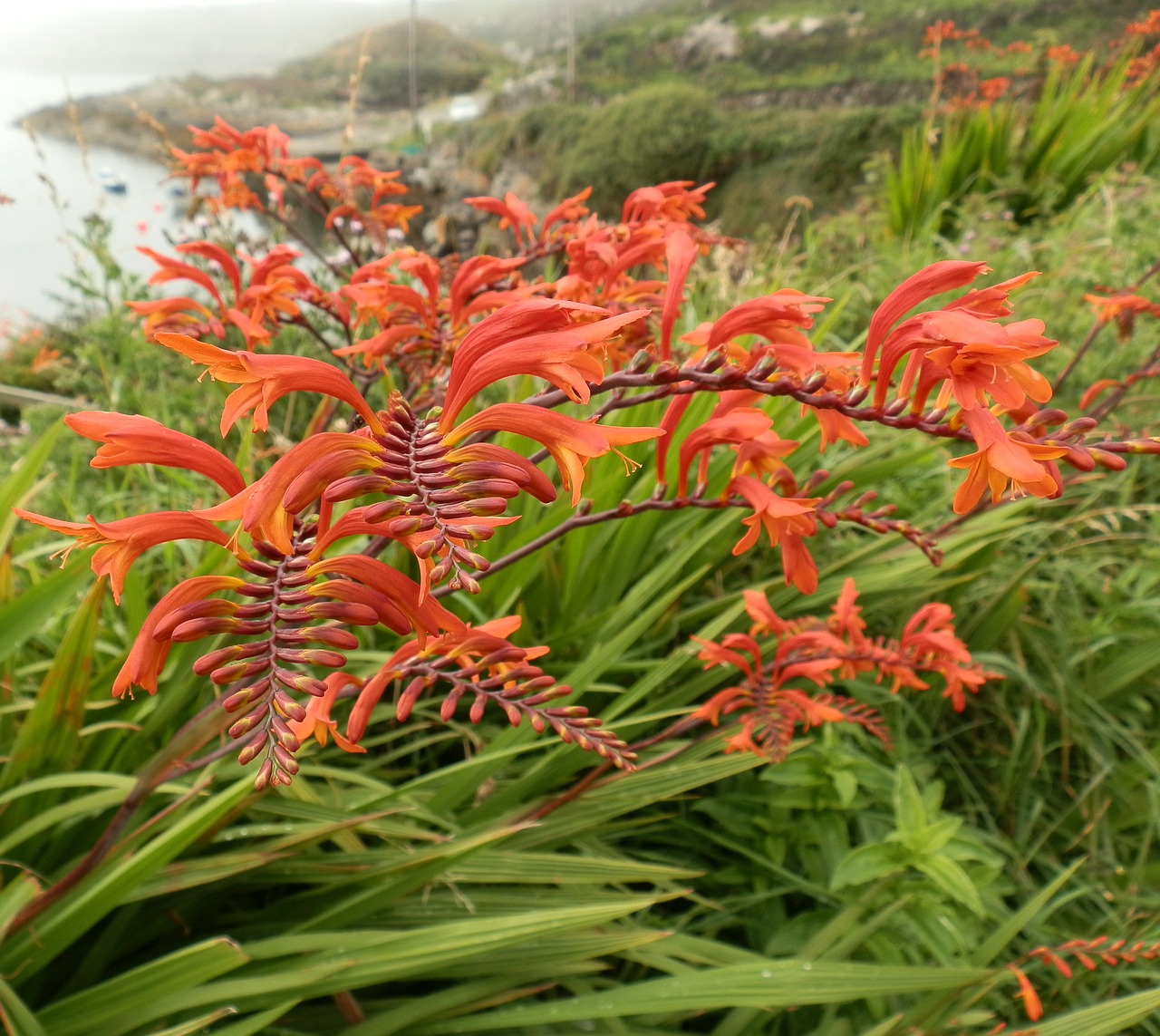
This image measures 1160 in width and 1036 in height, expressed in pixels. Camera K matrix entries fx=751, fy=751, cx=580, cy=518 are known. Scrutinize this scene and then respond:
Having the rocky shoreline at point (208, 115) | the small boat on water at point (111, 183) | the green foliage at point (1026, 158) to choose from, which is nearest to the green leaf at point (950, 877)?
the green foliage at point (1026, 158)

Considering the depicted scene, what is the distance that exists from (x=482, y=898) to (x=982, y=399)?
102 cm

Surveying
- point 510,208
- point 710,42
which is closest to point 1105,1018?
point 510,208

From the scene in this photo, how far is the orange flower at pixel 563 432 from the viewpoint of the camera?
0.51 m

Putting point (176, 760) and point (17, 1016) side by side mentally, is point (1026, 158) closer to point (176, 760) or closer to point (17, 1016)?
point (176, 760)

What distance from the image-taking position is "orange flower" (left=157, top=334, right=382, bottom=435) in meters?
0.51

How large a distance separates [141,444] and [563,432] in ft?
1.05

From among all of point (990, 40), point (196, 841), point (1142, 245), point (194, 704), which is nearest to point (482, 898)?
point (196, 841)

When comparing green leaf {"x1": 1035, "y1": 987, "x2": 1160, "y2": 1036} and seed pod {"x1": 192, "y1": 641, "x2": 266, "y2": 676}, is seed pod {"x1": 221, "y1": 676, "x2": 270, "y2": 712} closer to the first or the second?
seed pod {"x1": 192, "y1": 641, "x2": 266, "y2": 676}

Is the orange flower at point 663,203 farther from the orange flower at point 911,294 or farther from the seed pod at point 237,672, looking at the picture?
the seed pod at point 237,672

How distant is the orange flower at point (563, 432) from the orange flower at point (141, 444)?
19 centimetres

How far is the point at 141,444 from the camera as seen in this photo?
0.56 meters

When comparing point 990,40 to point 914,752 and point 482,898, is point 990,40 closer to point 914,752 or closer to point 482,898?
point 914,752

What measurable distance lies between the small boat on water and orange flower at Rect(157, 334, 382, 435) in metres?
4.05

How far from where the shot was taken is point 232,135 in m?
1.52
